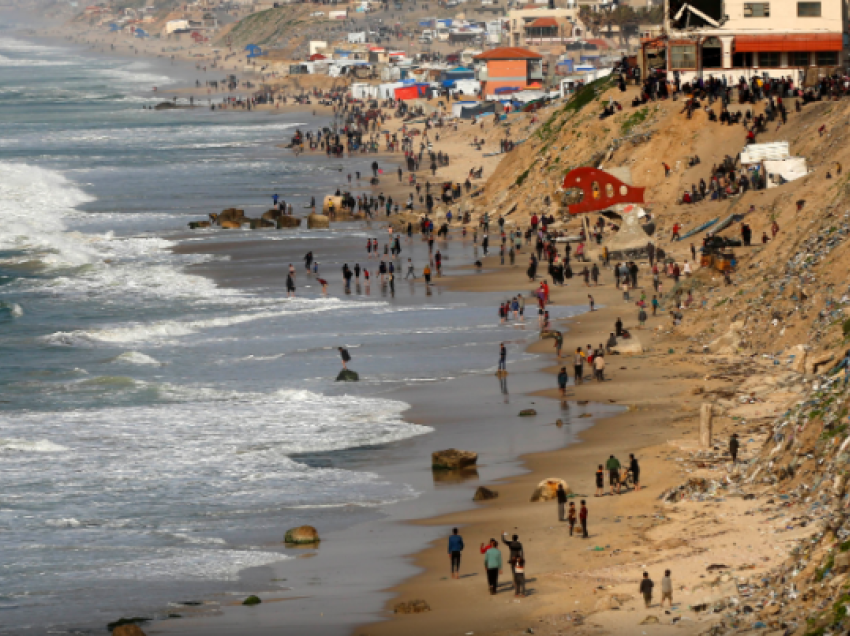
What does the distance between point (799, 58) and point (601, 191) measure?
12.8 meters

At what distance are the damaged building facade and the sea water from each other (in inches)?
597

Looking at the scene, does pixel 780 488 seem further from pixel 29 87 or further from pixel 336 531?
pixel 29 87

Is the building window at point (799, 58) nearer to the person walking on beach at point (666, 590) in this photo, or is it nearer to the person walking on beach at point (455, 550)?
the person walking on beach at point (455, 550)

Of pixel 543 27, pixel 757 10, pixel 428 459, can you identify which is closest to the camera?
pixel 428 459

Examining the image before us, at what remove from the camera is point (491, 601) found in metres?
22.5

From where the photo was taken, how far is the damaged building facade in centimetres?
6316

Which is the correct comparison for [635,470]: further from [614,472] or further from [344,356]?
[344,356]

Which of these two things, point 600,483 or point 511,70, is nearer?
point 600,483

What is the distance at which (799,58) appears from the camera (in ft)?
208

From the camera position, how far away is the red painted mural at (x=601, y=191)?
189 feet

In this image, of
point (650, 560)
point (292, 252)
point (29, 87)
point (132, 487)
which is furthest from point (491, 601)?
point (29, 87)

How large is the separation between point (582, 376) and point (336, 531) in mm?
12292

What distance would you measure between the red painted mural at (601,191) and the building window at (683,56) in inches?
366

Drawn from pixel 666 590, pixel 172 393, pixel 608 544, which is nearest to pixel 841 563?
pixel 666 590
